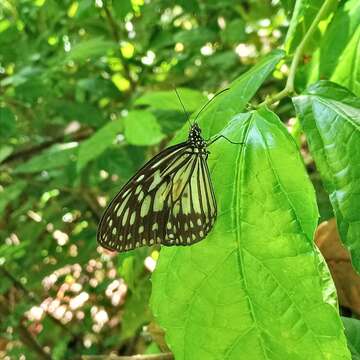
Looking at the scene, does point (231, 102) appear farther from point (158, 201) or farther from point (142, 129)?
point (142, 129)

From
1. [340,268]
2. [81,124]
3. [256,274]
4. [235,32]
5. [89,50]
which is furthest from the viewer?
[81,124]

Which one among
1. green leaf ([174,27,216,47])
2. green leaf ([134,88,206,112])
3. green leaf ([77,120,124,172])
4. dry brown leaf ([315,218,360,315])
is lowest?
green leaf ([77,120,124,172])

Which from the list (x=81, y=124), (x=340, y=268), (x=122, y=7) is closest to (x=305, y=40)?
(x=340, y=268)

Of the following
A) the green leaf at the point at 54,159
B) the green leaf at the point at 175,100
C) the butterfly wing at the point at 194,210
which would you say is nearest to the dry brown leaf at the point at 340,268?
the butterfly wing at the point at 194,210

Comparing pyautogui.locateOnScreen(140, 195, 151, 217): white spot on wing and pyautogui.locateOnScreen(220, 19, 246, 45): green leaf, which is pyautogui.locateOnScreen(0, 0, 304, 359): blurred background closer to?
pyautogui.locateOnScreen(220, 19, 246, 45): green leaf

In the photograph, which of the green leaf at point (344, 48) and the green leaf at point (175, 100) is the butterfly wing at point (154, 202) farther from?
the green leaf at point (175, 100)

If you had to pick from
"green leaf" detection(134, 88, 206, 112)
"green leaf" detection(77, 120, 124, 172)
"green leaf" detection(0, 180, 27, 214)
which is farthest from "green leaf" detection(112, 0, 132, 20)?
"green leaf" detection(0, 180, 27, 214)

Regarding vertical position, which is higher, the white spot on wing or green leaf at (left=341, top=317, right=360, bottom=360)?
the white spot on wing
